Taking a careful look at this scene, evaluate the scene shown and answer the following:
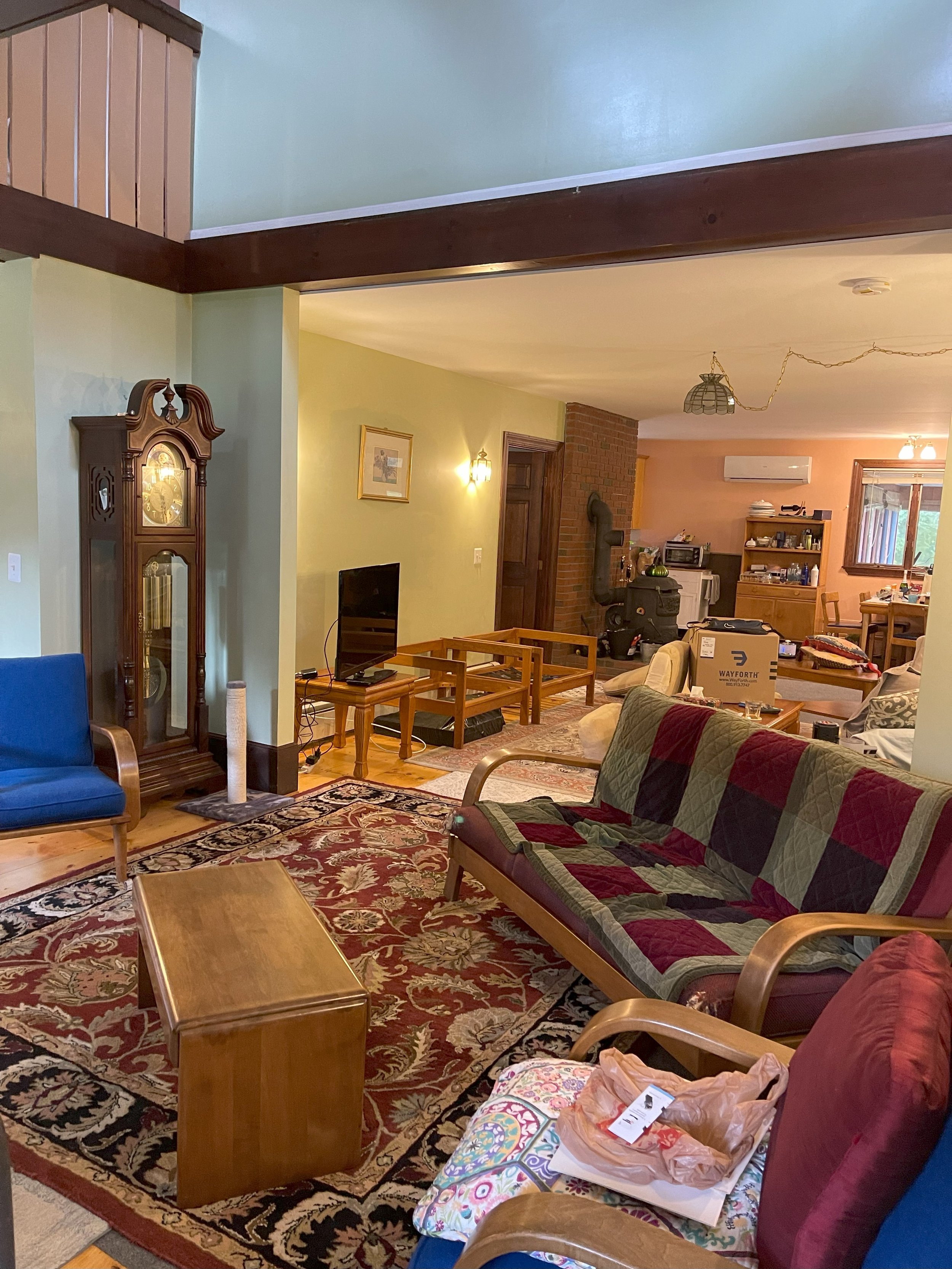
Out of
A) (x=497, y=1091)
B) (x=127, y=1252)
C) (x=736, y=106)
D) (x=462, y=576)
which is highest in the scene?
(x=736, y=106)

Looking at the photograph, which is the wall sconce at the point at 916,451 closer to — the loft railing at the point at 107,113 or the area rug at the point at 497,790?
the area rug at the point at 497,790

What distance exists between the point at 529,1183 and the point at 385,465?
5.37 m

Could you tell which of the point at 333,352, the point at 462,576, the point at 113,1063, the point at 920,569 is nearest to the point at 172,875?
the point at 113,1063

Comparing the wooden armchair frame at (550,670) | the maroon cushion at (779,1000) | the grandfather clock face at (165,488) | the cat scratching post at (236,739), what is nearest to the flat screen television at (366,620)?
the cat scratching post at (236,739)

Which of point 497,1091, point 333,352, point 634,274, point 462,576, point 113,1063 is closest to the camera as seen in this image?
point 497,1091

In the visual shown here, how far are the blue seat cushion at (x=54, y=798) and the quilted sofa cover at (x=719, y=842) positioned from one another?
1374mm

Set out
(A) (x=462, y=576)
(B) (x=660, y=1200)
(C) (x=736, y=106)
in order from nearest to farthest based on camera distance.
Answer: (B) (x=660, y=1200) < (C) (x=736, y=106) < (A) (x=462, y=576)

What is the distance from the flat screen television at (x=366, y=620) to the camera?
5.18 metres

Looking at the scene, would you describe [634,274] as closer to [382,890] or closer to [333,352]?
[333,352]

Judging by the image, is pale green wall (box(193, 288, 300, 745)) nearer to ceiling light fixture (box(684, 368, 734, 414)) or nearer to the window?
ceiling light fixture (box(684, 368, 734, 414))

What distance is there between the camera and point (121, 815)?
11.3 ft

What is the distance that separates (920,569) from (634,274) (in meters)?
8.52

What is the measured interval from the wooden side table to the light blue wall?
2349 millimetres

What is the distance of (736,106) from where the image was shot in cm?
321
